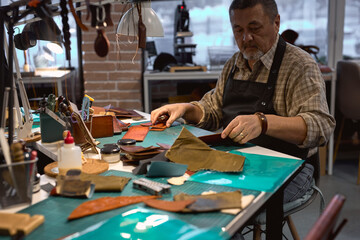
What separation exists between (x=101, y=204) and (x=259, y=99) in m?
1.08

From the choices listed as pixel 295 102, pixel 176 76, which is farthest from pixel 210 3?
pixel 295 102

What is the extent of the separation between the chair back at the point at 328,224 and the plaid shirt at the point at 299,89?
87 cm

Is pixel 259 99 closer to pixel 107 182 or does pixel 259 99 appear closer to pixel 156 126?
pixel 156 126

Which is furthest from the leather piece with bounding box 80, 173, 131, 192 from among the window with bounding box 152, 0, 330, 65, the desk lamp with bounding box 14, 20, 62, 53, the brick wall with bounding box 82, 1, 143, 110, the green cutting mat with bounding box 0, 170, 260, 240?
the window with bounding box 152, 0, 330, 65

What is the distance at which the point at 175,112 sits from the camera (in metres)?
1.91

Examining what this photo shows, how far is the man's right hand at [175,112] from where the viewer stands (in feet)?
6.17

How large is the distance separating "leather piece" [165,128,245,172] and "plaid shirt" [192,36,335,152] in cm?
47

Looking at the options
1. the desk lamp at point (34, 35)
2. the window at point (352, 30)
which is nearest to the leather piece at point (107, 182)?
the desk lamp at point (34, 35)

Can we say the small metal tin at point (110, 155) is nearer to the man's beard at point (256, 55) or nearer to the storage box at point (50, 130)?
the storage box at point (50, 130)

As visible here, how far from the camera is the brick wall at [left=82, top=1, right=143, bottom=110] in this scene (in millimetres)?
3244

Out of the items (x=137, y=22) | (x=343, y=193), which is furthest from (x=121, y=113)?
(x=343, y=193)

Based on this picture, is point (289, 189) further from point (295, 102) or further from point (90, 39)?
point (90, 39)

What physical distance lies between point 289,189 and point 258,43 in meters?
0.72

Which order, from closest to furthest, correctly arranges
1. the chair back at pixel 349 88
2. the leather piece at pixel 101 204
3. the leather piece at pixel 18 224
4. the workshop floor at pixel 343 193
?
the leather piece at pixel 18 224
the leather piece at pixel 101 204
the workshop floor at pixel 343 193
the chair back at pixel 349 88
